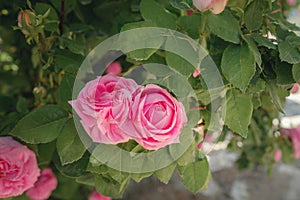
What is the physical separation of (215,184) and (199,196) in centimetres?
13

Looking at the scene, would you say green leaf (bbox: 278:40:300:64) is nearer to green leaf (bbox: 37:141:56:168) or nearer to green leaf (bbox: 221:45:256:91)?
green leaf (bbox: 221:45:256:91)

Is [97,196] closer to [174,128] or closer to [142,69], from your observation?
[142,69]

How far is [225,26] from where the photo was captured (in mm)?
674

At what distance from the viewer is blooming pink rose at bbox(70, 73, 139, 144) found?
0.57 metres

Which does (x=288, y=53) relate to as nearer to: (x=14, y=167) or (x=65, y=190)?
(x=14, y=167)

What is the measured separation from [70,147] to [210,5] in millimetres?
267

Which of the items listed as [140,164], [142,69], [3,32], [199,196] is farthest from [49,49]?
[199,196]

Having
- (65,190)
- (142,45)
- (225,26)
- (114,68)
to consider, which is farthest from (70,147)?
(65,190)

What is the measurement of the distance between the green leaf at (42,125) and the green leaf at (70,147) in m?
0.03

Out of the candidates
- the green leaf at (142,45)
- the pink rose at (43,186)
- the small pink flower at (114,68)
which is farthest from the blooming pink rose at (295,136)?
the green leaf at (142,45)

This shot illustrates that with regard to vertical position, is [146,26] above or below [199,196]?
above

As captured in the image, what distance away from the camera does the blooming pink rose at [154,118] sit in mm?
559

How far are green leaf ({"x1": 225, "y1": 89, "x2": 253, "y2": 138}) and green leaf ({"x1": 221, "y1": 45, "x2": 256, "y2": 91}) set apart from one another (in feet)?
0.20

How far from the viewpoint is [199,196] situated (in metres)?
1.89
